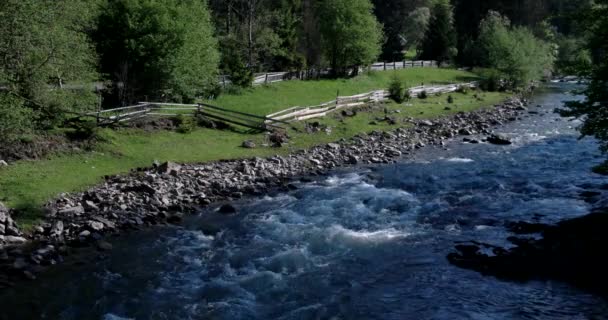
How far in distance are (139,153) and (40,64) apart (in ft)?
23.0

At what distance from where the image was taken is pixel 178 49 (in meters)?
40.5

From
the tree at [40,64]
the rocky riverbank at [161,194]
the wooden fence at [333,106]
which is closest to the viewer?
the rocky riverbank at [161,194]

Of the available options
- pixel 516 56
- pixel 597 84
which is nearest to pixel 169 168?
pixel 597 84

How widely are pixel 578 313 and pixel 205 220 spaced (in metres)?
15.6

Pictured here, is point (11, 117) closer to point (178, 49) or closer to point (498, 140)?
point (178, 49)

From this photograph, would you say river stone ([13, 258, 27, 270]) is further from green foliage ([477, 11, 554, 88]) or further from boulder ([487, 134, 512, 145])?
green foliage ([477, 11, 554, 88])

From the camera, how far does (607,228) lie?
22.1m

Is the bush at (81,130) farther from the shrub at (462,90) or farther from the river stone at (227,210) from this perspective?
the shrub at (462,90)

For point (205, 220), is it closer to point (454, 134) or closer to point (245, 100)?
point (245, 100)

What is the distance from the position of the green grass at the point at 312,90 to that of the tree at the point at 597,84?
26311mm

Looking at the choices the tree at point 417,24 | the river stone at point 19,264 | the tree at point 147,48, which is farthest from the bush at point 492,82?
the river stone at point 19,264

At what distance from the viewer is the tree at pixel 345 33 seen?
218ft

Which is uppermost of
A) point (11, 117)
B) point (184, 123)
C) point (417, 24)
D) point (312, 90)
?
point (417, 24)

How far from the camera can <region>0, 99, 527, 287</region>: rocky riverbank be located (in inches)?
842
